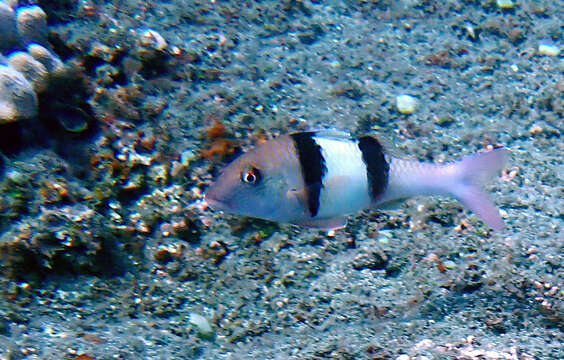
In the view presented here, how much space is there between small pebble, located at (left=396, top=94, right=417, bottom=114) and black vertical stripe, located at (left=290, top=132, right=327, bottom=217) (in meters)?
1.96

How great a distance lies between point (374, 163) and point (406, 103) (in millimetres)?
1893

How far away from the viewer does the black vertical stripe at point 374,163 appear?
214 cm

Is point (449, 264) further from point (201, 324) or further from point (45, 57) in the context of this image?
point (45, 57)

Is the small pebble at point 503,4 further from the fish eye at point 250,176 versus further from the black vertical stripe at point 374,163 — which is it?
the fish eye at point 250,176

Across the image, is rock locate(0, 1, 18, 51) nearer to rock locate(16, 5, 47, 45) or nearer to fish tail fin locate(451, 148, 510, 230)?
rock locate(16, 5, 47, 45)

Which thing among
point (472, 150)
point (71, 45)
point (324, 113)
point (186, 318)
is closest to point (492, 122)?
point (472, 150)

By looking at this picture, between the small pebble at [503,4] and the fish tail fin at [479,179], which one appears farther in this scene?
the small pebble at [503,4]

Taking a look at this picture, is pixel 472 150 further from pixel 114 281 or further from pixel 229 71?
pixel 114 281

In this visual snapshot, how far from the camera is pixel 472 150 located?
3.54 m

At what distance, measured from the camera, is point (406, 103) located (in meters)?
3.86

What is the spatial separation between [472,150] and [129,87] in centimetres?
258

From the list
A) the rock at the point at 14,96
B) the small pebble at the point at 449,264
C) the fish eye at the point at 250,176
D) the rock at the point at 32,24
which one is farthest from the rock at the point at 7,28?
the small pebble at the point at 449,264

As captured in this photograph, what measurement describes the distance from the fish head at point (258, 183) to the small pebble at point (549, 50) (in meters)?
3.57

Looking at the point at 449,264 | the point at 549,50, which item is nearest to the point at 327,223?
the point at 449,264
